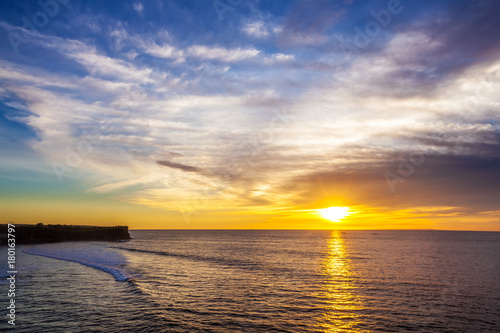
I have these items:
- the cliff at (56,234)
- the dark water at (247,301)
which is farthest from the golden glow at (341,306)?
the cliff at (56,234)

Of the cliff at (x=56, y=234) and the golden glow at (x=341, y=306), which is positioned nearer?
the golden glow at (x=341, y=306)

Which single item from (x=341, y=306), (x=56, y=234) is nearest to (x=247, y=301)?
(x=341, y=306)

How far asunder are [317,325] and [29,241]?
11925 cm

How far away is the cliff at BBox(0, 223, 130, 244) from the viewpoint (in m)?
105

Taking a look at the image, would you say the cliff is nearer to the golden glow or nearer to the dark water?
the dark water

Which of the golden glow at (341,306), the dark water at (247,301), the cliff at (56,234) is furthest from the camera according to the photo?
the cliff at (56,234)

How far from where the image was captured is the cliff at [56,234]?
4124 inches

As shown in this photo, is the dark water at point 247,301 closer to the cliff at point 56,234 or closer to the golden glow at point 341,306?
the golden glow at point 341,306

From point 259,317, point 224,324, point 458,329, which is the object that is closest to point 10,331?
point 224,324

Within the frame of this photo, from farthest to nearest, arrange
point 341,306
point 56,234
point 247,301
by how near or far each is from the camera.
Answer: point 56,234
point 247,301
point 341,306

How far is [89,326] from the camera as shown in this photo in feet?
69.4

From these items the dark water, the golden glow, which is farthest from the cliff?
the golden glow

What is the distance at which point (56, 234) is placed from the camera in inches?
4641

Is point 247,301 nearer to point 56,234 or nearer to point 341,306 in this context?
point 341,306
